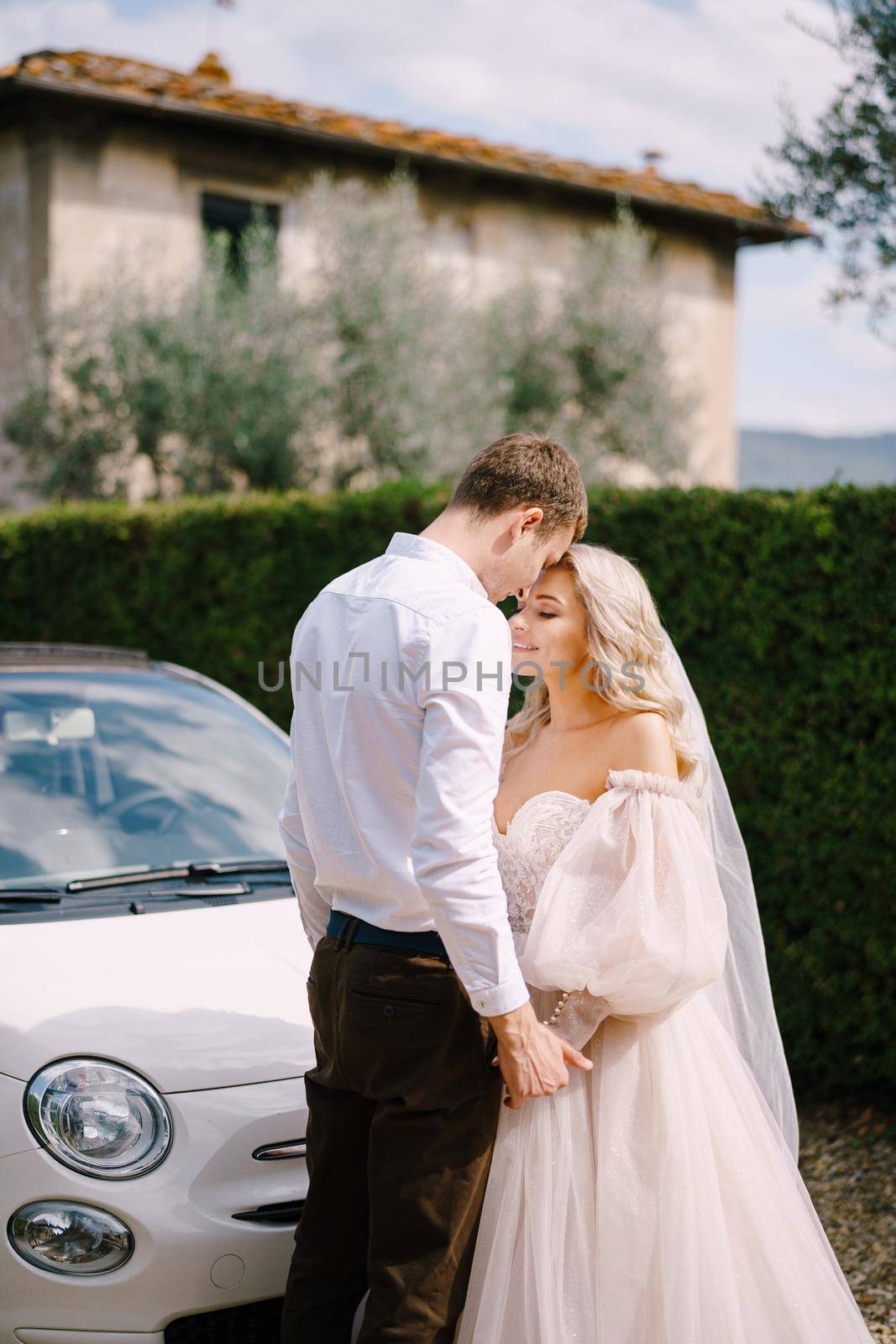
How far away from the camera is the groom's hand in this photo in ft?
7.02

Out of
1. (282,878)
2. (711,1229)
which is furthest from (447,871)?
(282,878)

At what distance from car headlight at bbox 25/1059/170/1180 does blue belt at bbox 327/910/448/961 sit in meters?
0.68

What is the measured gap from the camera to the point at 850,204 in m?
6.07

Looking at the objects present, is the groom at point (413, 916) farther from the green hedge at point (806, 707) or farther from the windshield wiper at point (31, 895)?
the green hedge at point (806, 707)

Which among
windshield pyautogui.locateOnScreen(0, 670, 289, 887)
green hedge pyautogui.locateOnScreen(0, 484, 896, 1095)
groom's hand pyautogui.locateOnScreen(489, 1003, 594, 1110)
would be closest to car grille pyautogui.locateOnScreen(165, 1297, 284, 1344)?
groom's hand pyautogui.locateOnScreen(489, 1003, 594, 1110)

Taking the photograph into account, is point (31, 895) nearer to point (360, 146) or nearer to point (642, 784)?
point (642, 784)

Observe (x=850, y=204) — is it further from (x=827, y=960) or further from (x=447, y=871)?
(x=447, y=871)

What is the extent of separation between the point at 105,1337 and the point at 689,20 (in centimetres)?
703

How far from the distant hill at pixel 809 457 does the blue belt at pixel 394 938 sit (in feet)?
9.48

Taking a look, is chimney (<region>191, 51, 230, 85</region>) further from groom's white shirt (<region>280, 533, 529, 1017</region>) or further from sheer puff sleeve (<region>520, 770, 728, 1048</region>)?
sheer puff sleeve (<region>520, 770, 728, 1048</region>)

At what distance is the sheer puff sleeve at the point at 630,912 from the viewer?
2381 millimetres

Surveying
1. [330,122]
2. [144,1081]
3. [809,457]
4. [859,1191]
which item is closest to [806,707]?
[859,1191]

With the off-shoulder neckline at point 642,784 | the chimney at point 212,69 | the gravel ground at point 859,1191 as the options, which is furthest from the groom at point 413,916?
the chimney at point 212,69

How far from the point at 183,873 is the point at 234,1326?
1227 mm
